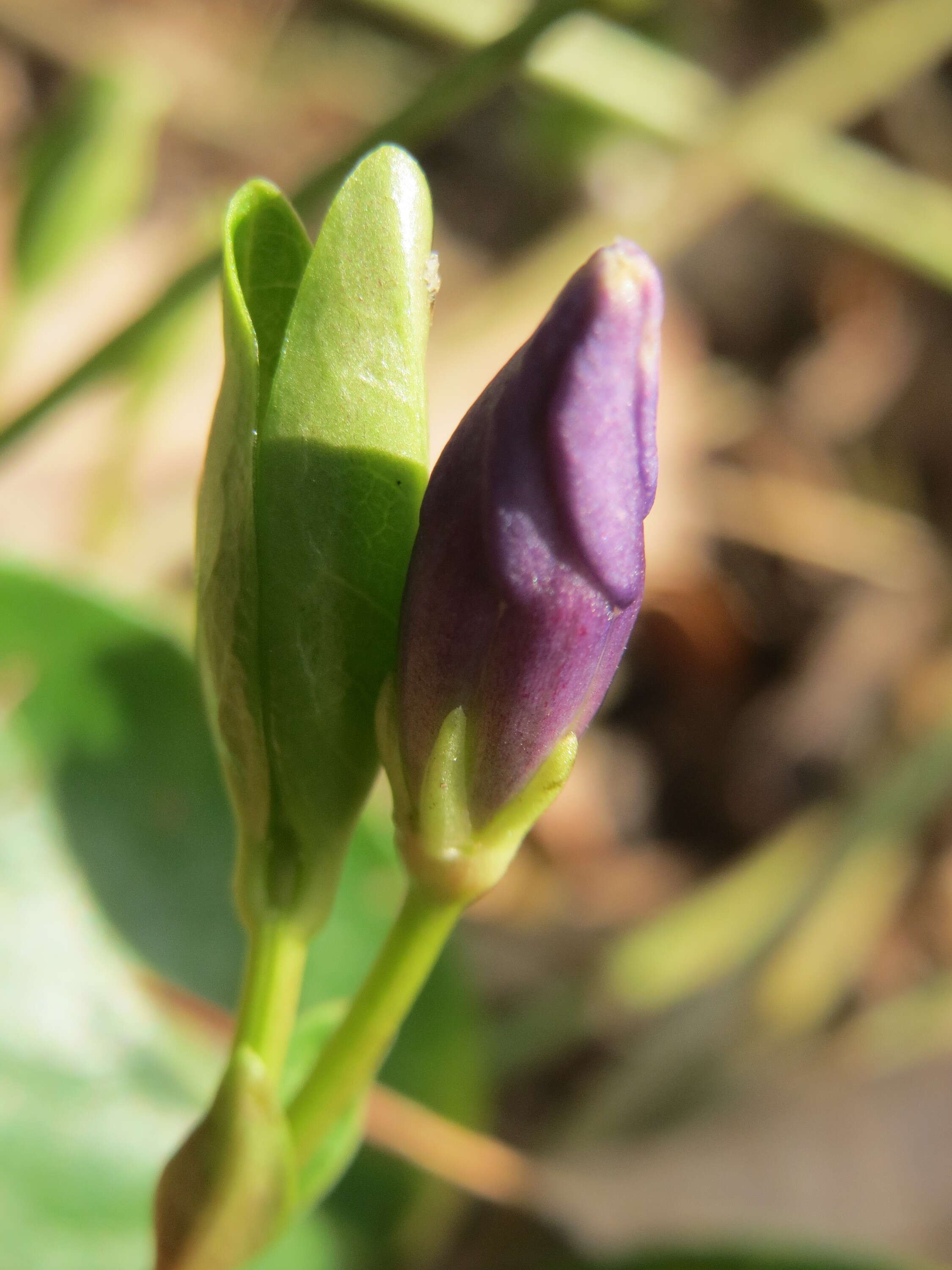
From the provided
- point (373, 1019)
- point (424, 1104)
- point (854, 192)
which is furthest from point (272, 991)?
point (854, 192)

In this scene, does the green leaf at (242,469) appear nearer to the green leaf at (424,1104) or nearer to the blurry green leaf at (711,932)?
the green leaf at (424,1104)

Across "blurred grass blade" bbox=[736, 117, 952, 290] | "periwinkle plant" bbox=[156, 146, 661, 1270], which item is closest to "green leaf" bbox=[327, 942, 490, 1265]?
"periwinkle plant" bbox=[156, 146, 661, 1270]

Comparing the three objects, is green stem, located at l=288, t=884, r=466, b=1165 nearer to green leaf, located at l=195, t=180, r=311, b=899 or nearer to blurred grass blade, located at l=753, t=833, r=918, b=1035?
green leaf, located at l=195, t=180, r=311, b=899

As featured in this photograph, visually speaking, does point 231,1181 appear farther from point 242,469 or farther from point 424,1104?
point 424,1104

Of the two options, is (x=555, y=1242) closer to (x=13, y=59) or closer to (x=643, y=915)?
(x=643, y=915)

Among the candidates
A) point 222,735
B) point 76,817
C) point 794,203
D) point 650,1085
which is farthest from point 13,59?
point 222,735

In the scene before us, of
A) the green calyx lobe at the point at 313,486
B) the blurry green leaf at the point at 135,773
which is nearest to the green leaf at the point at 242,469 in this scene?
the green calyx lobe at the point at 313,486
